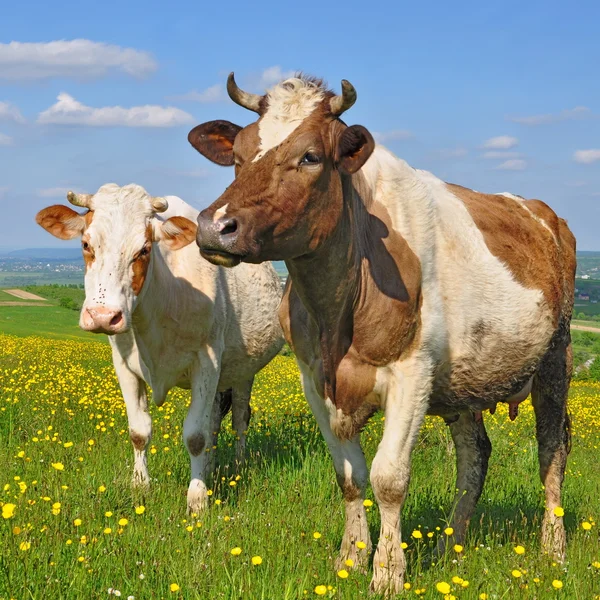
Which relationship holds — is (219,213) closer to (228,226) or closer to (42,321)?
(228,226)

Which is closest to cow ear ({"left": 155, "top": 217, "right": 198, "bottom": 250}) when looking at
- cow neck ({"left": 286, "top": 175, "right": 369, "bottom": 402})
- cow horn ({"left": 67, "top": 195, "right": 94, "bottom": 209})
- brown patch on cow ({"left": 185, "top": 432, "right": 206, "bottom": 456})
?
cow horn ({"left": 67, "top": 195, "right": 94, "bottom": 209})

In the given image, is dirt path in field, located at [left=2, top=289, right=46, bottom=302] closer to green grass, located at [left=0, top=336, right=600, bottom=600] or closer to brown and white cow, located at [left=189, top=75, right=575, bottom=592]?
green grass, located at [left=0, top=336, right=600, bottom=600]

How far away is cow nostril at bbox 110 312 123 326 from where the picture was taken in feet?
19.3

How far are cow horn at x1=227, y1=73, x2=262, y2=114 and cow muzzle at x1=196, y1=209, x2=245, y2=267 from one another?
44.2 inches

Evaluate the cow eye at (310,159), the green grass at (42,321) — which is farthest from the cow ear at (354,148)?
the green grass at (42,321)

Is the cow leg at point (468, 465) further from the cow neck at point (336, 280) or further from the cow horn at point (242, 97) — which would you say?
the cow horn at point (242, 97)

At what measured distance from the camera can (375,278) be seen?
5.00 metres

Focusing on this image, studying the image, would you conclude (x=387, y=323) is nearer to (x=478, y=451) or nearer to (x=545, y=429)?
(x=478, y=451)

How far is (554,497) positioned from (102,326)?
13.5ft

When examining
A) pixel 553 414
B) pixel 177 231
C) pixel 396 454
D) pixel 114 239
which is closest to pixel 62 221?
pixel 114 239

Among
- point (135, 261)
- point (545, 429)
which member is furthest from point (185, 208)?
point (545, 429)

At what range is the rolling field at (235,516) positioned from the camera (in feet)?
14.1

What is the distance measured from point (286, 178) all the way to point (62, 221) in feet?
10.2

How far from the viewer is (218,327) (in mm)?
7680
